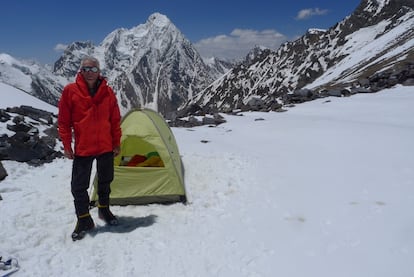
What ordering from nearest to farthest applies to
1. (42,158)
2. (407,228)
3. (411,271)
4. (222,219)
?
(411,271)
(407,228)
(222,219)
(42,158)

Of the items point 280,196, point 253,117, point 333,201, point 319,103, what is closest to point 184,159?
point 280,196

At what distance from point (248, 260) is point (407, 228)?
12.8 ft

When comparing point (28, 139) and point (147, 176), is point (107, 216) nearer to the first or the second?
point (147, 176)

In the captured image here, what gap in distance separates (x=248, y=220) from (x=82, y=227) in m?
4.34

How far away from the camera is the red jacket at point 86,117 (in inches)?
327

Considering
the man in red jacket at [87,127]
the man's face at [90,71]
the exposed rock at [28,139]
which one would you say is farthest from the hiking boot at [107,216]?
the exposed rock at [28,139]

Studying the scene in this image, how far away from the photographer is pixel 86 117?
8469mm

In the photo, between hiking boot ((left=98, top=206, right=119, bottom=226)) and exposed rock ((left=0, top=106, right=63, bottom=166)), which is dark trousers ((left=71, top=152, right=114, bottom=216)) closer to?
hiking boot ((left=98, top=206, right=119, bottom=226))

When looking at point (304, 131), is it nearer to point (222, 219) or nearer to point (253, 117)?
point (253, 117)

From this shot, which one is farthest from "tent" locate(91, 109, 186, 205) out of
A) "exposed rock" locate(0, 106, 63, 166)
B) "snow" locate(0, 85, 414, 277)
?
"exposed rock" locate(0, 106, 63, 166)

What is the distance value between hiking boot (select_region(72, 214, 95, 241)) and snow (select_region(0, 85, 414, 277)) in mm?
223

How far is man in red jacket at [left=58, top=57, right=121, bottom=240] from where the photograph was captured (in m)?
8.33

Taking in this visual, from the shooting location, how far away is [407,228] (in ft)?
27.8

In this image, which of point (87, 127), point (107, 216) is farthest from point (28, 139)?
point (87, 127)
